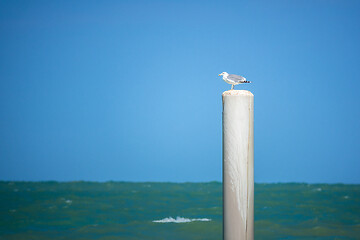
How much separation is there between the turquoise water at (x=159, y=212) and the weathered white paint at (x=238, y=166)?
3.50 metres

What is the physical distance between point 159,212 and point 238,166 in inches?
237

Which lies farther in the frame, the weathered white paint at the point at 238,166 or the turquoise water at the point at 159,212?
the turquoise water at the point at 159,212

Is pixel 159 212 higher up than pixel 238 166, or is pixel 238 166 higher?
pixel 238 166

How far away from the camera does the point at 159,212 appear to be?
9.09m

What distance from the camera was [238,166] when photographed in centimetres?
335

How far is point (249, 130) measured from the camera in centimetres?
339

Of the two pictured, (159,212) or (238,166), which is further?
(159,212)

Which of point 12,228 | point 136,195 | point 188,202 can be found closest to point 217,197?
point 188,202

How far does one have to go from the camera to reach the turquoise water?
704cm

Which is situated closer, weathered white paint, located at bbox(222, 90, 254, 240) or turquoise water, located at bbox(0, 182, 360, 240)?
weathered white paint, located at bbox(222, 90, 254, 240)

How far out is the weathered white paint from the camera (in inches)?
132

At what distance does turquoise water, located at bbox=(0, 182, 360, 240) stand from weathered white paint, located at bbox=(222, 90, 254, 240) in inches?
138

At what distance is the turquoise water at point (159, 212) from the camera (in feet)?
23.1

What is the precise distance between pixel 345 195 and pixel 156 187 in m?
5.73
